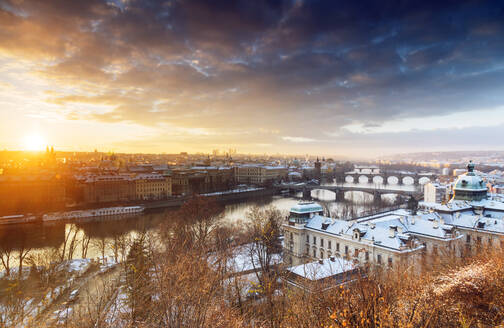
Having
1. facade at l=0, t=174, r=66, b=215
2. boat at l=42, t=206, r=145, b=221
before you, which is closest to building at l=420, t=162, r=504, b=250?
boat at l=42, t=206, r=145, b=221

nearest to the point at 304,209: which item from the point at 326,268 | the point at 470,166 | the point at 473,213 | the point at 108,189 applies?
→ the point at 326,268

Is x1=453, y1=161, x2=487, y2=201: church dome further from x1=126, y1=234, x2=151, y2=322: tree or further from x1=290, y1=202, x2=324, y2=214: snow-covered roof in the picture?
x1=126, y1=234, x2=151, y2=322: tree

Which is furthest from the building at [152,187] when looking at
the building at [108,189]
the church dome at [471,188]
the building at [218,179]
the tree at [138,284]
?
the church dome at [471,188]

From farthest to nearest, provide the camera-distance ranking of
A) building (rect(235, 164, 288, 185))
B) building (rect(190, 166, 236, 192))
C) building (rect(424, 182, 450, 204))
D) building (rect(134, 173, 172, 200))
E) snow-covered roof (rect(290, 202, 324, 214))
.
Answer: building (rect(235, 164, 288, 185)), building (rect(190, 166, 236, 192)), building (rect(134, 173, 172, 200)), building (rect(424, 182, 450, 204)), snow-covered roof (rect(290, 202, 324, 214))

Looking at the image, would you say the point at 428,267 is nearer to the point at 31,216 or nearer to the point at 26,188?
the point at 31,216

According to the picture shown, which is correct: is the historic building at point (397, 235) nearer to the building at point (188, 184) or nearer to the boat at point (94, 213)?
the boat at point (94, 213)

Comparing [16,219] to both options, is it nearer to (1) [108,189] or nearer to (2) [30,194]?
(2) [30,194]

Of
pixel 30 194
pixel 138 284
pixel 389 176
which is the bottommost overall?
pixel 389 176

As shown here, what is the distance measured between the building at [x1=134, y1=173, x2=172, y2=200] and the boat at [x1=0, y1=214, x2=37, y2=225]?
48.9 feet

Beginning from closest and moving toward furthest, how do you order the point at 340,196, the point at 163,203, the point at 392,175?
the point at 163,203, the point at 340,196, the point at 392,175

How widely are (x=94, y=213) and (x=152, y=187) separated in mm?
14358

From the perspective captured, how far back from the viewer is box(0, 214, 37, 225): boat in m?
27.6

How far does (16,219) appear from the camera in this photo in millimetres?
28297

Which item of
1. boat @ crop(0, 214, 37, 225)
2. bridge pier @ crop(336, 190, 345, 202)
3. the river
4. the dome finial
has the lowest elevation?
bridge pier @ crop(336, 190, 345, 202)
